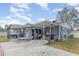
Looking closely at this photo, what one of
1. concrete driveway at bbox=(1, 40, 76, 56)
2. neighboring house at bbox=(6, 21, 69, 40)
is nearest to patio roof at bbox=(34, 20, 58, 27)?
neighboring house at bbox=(6, 21, 69, 40)

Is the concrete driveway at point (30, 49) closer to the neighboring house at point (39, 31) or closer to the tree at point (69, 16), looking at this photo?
the neighboring house at point (39, 31)

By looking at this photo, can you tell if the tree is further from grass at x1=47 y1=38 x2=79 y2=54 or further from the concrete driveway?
the concrete driveway

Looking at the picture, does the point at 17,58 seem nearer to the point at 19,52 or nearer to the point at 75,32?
the point at 19,52

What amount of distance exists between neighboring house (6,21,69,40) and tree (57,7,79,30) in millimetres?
61

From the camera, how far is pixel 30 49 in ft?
8.07

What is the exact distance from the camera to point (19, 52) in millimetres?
2457

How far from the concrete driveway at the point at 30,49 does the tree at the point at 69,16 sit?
261 mm

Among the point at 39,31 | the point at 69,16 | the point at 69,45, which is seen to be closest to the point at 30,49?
the point at 39,31

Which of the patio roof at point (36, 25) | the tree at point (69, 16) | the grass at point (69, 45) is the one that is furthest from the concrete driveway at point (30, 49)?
the tree at point (69, 16)

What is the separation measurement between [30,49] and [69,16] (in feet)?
1.56

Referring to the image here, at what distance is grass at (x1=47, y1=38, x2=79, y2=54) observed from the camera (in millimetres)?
2436

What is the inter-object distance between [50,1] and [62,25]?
0.82ft

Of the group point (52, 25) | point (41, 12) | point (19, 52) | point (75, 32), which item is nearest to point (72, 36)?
point (75, 32)

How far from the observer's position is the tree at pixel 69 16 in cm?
245
